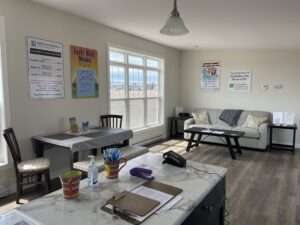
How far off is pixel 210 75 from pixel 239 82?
808mm

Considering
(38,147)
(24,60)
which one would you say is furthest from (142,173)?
(24,60)

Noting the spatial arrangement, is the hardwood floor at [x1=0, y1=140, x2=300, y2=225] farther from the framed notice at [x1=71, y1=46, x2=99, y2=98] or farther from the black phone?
the framed notice at [x1=71, y1=46, x2=99, y2=98]

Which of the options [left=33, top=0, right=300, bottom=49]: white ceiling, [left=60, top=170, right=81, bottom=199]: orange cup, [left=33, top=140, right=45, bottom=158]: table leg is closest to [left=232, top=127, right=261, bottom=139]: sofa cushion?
[left=33, top=0, right=300, bottom=49]: white ceiling

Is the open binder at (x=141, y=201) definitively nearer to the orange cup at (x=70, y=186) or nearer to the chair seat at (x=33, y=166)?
the orange cup at (x=70, y=186)

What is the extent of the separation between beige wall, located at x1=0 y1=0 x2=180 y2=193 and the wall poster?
3.06 meters

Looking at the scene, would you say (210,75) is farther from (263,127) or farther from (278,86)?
(263,127)

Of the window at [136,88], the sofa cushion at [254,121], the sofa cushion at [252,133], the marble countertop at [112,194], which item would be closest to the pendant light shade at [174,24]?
the marble countertop at [112,194]

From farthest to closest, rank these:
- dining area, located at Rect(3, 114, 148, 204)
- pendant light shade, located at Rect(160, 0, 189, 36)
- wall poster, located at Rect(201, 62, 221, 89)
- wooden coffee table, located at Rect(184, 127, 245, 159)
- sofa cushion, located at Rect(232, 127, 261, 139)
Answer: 1. wall poster, located at Rect(201, 62, 221, 89)
2. sofa cushion, located at Rect(232, 127, 261, 139)
3. wooden coffee table, located at Rect(184, 127, 245, 159)
4. dining area, located at Rect(3, 114, 148, 204)
5. pendant light shade, located at Rect(160, 0, 189, 36)

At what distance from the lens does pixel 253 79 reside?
20.2 ft

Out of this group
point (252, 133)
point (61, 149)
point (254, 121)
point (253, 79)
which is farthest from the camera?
point (253, 79)

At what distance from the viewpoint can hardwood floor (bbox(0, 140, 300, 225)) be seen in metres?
2.64

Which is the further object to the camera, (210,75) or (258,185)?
(210,75)

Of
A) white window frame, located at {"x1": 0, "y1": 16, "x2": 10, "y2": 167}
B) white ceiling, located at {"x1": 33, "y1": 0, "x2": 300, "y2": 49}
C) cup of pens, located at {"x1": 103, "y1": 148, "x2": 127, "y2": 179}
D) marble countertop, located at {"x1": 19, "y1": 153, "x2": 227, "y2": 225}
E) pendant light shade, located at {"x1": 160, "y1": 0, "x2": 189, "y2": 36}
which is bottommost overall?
marble countertop, located at {"x1": 19, "y1": 153, "x2": 227, "y2": 225}

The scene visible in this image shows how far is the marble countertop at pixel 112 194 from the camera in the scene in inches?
41.8
